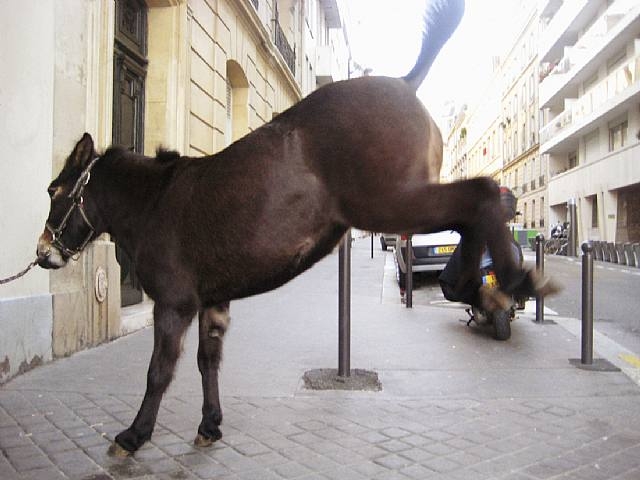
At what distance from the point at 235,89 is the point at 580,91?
3425 cm

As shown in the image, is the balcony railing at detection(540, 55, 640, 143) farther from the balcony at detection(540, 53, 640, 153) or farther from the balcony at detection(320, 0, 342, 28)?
the balcony at detection(320, 0, 342, 28)

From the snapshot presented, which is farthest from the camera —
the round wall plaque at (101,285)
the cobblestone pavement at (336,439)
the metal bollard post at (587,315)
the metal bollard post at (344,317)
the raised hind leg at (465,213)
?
the round wall plaque at (101,285)

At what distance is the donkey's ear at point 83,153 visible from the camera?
3.41 m

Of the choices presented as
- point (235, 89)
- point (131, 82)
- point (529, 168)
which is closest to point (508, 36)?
point (529, 168)

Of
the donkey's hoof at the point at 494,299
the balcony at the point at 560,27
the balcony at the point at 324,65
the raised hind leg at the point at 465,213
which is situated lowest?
the donkey's hoof at the point at 494,299

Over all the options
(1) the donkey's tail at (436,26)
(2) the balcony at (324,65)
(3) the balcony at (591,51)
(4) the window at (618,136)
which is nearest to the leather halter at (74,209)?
(1) the donkey's tail at (436,26)

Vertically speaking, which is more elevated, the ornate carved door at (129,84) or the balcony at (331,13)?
the balcony at (331,13)

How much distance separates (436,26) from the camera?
2.83 metres

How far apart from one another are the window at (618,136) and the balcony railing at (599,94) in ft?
5.15

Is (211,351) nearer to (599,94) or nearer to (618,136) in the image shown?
(599,94)

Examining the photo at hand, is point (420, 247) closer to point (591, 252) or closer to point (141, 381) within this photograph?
point (591, 252)

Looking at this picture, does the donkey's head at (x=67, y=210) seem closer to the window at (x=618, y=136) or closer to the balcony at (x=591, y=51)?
the balcony at (x=591, y=51)

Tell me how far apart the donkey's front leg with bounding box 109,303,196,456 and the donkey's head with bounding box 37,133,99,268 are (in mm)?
736

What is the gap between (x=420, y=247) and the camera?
12.8 m
